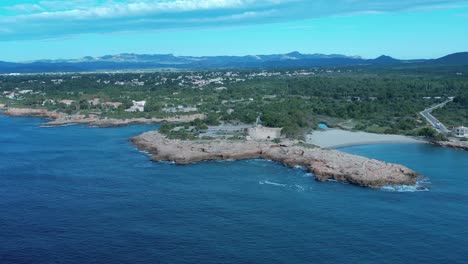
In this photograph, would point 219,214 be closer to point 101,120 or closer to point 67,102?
point 101,120

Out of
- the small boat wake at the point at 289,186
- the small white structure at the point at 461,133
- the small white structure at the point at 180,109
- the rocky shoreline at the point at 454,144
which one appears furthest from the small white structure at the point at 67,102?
the small white structure at the point at 461,133

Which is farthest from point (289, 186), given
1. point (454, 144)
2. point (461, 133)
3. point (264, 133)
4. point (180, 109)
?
point (180, 109)

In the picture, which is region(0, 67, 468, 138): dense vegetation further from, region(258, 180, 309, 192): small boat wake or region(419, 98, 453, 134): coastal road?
region(258, 180, 309, 192): small boat wake

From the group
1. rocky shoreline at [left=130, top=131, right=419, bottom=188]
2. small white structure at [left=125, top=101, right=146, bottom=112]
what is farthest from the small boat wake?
small white structure at [left=125, top=101, right=146, bottom=112]

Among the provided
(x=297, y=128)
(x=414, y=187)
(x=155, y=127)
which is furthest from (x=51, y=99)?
(x=414, y=187)

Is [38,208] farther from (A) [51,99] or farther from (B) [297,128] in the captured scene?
(A) [51,99]
